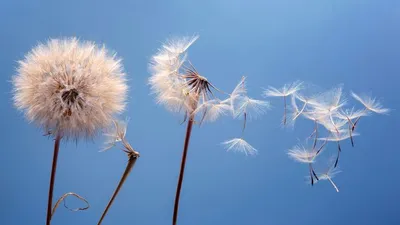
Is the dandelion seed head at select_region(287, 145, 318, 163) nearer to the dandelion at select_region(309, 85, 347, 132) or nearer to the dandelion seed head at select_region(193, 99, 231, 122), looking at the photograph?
the dandelion at select_region(309, 85, 347, 132)

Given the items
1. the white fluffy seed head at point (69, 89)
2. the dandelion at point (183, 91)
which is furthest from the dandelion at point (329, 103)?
the white fluffy seed head at point (69, 89)

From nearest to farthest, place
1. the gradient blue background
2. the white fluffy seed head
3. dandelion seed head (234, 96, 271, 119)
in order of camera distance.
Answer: the white fluffy seed head
dandelion seed head (234, 96, 271, 119)
the gradient blue background

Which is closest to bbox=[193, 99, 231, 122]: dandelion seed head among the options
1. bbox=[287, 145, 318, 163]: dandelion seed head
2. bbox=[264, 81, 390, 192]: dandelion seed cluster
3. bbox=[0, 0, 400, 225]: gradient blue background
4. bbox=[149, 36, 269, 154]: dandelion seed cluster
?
bbox=[149, 36, 269, 154]: dandelion seed cluster

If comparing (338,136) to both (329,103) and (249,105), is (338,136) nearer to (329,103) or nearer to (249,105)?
(329,103)

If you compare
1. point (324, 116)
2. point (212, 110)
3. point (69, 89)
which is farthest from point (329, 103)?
point (69, 89)

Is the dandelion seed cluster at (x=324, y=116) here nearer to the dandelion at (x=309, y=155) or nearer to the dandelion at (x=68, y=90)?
the dandelion at (x=309, y=155)
